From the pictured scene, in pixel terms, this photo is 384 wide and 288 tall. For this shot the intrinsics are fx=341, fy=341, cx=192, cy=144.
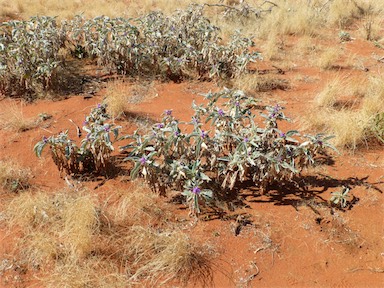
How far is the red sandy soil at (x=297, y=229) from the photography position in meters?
2.38

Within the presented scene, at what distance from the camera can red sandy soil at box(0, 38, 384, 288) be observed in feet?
7.81

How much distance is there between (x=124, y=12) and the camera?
7801 millimetres

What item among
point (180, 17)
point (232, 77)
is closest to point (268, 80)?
point (232, 77)

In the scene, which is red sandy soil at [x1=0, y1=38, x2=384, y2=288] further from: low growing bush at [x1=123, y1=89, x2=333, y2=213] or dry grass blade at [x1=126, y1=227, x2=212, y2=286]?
low growing bush at [x1=123, y1=89, x2=333, y2=213]

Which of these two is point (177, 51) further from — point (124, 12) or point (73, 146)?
point (124, 12)

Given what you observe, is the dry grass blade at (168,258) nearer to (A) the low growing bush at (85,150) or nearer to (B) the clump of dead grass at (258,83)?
(A) the low growing bush at (85,150)

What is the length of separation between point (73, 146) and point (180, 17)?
3.41m

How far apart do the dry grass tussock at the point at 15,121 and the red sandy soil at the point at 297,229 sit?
3.3 inches

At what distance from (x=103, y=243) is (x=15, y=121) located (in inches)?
81.2

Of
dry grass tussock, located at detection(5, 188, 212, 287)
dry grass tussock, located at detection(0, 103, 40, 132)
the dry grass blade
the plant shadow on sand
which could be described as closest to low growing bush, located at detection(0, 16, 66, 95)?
dry grass tussock, located at detection(0, 103, 40, 132)

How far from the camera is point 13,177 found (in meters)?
3.12

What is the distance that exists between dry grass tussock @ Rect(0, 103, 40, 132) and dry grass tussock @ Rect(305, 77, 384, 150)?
3.17 m

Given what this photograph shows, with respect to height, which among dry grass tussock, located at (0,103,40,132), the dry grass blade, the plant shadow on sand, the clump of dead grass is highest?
the clump of dead grass

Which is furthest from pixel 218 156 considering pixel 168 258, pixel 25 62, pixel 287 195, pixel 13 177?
pixel 25 62
